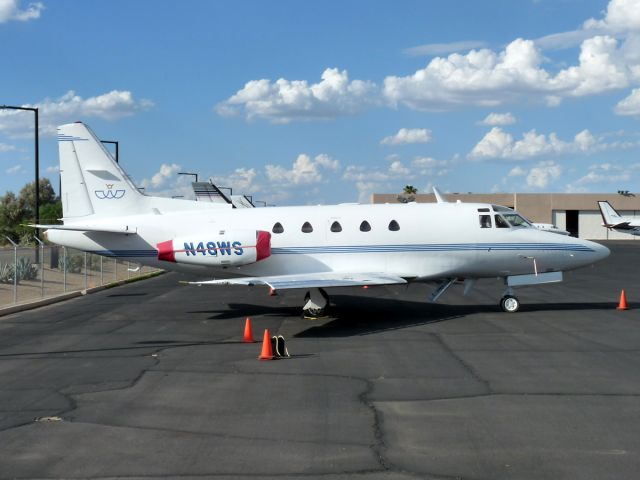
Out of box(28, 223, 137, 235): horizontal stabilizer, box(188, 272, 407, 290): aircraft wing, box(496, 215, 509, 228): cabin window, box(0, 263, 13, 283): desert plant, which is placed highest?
box(496, 215, 509, 228): cabin window

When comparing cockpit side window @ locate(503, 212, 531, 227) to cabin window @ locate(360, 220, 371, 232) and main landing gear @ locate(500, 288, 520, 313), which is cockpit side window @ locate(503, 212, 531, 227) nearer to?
main landing gear @ locate(500, 288, 520, 313)

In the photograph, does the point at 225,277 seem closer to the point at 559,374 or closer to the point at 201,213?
the point at 201,213

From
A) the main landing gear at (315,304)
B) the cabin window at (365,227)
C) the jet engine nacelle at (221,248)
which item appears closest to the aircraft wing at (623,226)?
the cabin window at (365,227)

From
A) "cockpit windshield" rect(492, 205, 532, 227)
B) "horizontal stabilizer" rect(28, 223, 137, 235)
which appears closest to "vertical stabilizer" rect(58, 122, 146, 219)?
"horizontal stabilizer" rect(28, 223, 137, 235)

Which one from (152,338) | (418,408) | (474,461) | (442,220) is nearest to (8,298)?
(152,338)

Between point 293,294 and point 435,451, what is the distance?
19.8 m

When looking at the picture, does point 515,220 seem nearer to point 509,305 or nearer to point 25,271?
point 509,305

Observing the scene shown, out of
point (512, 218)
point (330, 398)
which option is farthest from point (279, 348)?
point (512, 218)

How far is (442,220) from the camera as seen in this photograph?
19672 millimetres

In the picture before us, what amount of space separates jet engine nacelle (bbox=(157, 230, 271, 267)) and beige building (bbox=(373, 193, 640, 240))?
85694 mm

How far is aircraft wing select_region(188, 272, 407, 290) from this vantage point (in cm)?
1638

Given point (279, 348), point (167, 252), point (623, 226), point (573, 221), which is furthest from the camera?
point (573, 221)

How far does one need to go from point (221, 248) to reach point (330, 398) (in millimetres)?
10094

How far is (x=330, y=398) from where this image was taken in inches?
389
